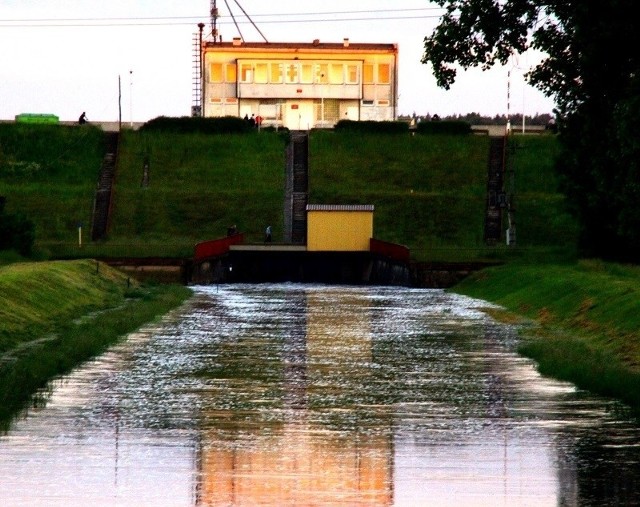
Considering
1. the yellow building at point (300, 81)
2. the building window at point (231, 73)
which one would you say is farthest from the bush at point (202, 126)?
the building window at point (231, 73)

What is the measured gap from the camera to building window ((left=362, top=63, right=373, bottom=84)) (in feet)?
367

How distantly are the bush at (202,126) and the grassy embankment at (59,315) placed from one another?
132 feet

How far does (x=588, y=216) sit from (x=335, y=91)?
5550 cm

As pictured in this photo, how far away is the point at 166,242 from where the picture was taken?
74.2m

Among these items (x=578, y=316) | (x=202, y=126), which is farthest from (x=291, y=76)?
(x=578, y=316)

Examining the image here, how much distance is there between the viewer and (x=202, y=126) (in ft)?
319

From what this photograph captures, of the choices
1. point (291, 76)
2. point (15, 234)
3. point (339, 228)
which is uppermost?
point (291, 76)

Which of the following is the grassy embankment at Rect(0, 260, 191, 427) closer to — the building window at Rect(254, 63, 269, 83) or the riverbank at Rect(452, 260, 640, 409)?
the riverbank at Rect(452, 260, 640, 409)

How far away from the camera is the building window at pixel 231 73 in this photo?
366 feet

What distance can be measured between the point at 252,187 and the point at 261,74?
89.2ft

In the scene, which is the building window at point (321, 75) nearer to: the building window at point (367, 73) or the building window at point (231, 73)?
the building window at point (367, 73)

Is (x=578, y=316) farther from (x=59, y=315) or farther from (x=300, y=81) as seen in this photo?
(x=300, y=81)

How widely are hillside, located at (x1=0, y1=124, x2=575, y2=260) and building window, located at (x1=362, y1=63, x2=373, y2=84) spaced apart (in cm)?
1602

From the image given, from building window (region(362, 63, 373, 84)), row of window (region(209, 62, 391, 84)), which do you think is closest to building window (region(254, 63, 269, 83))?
row of window (region(209, 62, 391, 84))
